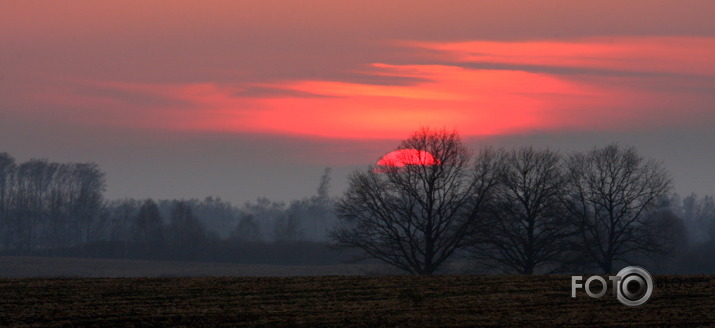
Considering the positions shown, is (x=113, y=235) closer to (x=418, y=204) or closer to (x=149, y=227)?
(x=149, y=227)

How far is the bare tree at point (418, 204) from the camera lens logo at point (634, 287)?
2298 centimetres

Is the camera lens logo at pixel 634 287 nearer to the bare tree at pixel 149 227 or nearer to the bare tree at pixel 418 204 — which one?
the bare tree at pixel 418 204

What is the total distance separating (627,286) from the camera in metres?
31.8

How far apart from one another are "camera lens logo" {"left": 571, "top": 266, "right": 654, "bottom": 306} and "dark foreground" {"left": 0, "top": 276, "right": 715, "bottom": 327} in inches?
15.7

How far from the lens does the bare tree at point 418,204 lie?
184ft

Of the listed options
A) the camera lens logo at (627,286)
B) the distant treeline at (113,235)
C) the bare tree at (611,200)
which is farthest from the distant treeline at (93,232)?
the camera lens logo at (627,286)

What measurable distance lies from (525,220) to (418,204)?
7.22m

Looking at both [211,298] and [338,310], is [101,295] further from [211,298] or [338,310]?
[338,310]

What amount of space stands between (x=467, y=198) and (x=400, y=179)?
14.5 ft

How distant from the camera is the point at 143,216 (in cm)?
15550

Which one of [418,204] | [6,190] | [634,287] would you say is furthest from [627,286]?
[6,190]

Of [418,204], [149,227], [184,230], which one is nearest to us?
[418,204]

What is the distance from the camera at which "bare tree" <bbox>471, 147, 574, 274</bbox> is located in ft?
190

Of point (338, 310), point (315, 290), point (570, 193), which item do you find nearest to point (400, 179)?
point (570, 193)
